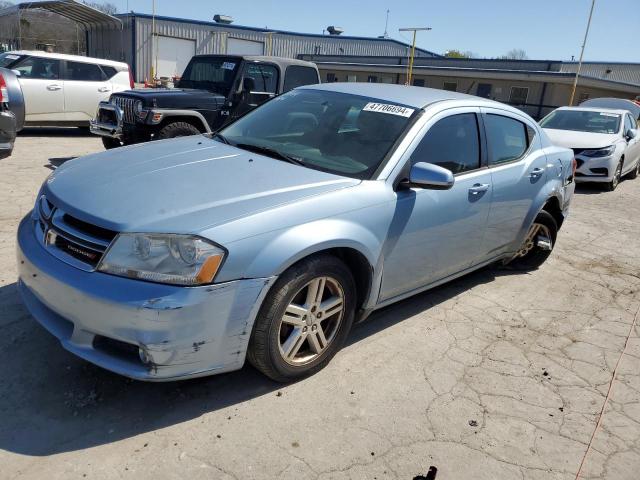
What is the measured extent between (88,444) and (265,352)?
920 millimetres

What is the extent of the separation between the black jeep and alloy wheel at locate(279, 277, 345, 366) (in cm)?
552

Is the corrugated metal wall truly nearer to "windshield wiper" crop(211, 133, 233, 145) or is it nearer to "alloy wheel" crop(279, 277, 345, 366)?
"windshield wiper" crop(211, 133, 233, 145)

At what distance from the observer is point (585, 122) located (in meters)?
11.0

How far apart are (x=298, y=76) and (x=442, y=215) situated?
643 cm

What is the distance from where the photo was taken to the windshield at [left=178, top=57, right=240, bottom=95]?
28.6 feet

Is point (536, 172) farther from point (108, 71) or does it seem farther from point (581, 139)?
point (108, 71)

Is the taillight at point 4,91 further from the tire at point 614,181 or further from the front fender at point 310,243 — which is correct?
Answer: the tire at point 614,181

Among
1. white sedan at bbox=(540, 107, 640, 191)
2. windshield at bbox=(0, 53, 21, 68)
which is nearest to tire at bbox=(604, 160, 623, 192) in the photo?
white sedan at bbox=(540, 107, 640, 191)

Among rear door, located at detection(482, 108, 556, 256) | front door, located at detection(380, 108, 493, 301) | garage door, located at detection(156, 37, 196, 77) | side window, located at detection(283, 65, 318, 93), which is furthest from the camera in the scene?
garage door, located at detection(156, 37, 196, 77)

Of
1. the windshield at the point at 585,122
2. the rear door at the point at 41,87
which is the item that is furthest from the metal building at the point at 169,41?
the windshield at the point at 585,122

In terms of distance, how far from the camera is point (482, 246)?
4094mm

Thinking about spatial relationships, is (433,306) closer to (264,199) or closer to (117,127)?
(264,199)

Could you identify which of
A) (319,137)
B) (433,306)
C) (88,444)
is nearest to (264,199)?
(319,137)

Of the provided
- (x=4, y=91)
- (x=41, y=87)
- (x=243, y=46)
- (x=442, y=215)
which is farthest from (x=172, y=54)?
(x=442, y=215)
